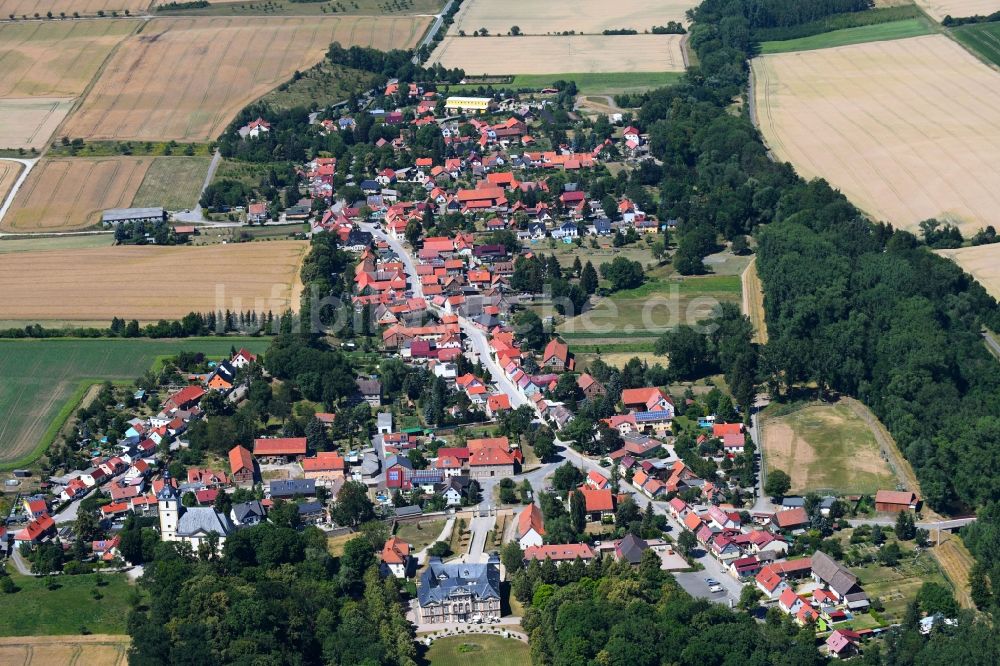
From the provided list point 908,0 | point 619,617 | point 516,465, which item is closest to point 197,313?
point 516,465

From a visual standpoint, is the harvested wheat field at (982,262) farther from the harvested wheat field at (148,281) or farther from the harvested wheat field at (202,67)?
the harvested wheat field at (202,67)

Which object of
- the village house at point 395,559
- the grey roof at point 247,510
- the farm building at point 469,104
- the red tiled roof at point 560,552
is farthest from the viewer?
the farm building at point 469,104

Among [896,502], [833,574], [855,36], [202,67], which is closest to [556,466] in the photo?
[896,502]

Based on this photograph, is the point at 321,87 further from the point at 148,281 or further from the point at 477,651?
the point at 477,651

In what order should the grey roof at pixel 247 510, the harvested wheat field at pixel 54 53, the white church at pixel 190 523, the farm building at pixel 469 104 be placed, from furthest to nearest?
the harvested wheat field at pixel 54 53 → the farm building at pixel 469 104 → the grey roof at pixel 247 510 → the white church at pixel 190 523

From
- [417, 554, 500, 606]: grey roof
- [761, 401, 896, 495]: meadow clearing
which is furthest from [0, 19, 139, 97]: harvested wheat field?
[417, 554, 500, 606]: grey roof

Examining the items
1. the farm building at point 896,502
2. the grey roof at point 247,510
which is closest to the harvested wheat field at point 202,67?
the grey roof at point 247,510
